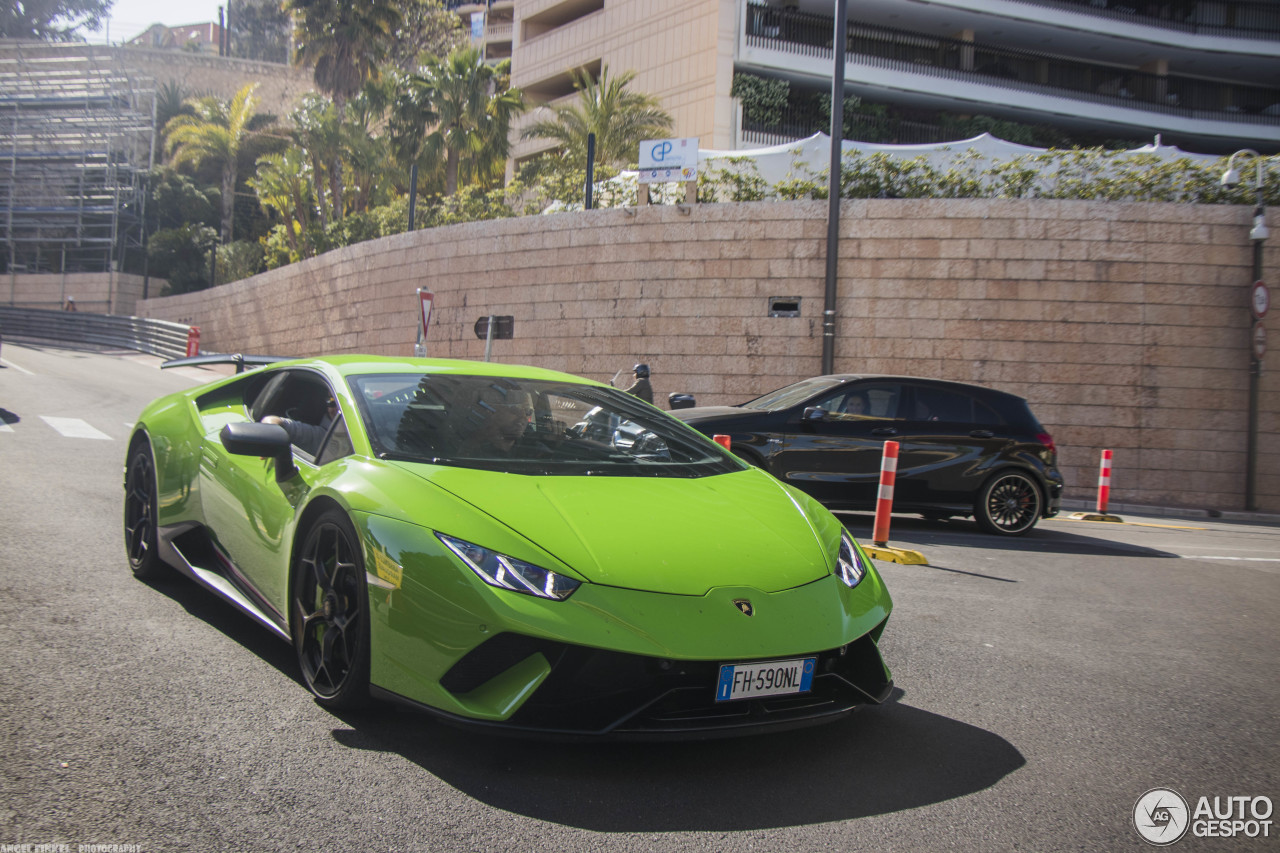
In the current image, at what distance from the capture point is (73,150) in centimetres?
5041

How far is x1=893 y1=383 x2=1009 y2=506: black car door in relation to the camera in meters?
9.62

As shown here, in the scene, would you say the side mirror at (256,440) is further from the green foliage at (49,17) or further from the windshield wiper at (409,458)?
the green foliage at (49,17)

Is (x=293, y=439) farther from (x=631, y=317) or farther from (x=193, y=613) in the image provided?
(x=631, y=317)

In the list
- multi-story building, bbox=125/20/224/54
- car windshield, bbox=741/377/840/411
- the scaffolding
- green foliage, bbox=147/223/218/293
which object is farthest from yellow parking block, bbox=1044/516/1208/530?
multi-story building, bbox=125/20/224/54

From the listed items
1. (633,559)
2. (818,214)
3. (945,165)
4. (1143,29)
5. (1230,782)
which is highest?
(1143,29)

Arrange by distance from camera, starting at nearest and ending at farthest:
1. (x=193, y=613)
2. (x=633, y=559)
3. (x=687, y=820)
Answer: (x=687, y=820)
(x=633, y=559)
(x=193, y=613)

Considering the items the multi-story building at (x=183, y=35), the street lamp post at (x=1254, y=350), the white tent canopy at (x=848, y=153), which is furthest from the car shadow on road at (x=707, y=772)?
the multi-story building at (x=183, y=35)

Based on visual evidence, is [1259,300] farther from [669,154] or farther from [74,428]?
[74,428]

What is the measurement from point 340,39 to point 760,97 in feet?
55.0

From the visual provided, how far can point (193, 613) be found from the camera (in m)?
4.56

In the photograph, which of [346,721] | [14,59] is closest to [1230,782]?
[346,721]

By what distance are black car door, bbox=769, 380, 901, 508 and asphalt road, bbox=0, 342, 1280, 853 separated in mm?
3853

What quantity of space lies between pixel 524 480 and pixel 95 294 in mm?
55155

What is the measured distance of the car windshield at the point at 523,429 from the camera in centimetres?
362
